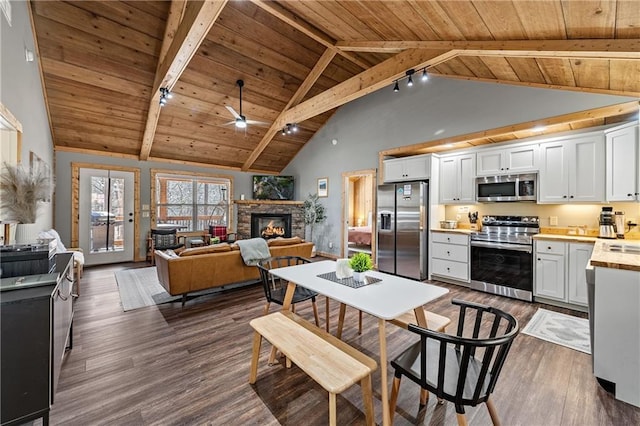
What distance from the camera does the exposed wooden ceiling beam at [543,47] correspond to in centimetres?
212

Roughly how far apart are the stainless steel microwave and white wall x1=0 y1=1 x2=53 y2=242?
5.66 meters

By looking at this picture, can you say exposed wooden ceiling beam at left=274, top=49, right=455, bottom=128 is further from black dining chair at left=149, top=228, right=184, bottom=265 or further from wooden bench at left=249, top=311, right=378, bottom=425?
black dining chair at left=149, top=228, right=184, bottom=265

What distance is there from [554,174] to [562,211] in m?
0.62

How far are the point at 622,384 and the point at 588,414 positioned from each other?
41 centimetres

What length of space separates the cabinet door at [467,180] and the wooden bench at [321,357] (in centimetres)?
369

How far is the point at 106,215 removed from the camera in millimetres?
6082

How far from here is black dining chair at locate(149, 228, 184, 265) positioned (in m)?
6.23

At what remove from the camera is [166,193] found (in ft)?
23.1

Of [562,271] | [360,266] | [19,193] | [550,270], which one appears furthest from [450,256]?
[19,193]

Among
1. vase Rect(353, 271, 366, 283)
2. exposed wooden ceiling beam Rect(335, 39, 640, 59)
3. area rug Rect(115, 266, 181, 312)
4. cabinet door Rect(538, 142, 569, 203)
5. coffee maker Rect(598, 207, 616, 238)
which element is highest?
exposed wooden ceiling beam Rect(335, 39, 640, 59)

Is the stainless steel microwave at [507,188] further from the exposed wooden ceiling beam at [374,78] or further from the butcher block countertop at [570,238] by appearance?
the exposed wooden ceiling beam at [374,78]

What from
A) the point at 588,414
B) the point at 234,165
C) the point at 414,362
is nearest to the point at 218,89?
the point at 234,165

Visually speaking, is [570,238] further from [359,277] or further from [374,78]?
[374,78]

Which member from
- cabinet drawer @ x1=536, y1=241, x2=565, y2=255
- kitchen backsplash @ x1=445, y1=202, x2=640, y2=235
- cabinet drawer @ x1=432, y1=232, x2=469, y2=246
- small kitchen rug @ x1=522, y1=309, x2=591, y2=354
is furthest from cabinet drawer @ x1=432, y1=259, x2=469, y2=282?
small kitchen rug @ x1=522, y1=309, x2=591, y2=354
